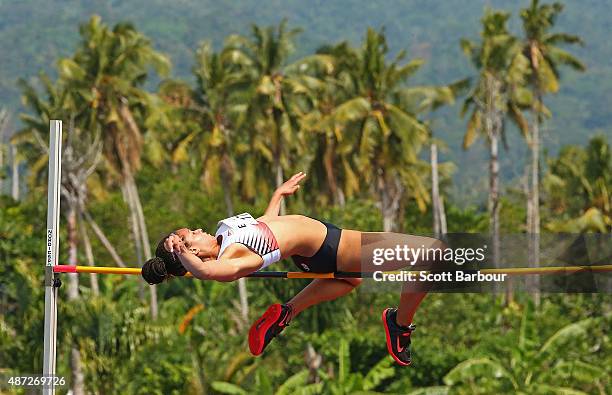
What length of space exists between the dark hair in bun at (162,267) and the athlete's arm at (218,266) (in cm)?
39

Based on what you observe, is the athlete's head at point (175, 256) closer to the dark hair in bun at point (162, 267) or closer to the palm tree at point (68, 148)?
the dark hair in bun at point (162, 267)

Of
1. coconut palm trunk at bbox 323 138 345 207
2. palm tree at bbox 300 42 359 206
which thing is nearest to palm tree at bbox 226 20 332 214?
palm tree at bbox 300 42 359 206

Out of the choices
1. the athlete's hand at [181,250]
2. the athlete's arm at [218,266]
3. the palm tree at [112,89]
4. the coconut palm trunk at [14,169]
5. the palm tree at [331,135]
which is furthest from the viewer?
the coconut palm trunk at [14,169]

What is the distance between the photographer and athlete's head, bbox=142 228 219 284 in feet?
25.5

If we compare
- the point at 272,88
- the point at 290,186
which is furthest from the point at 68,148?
the point at 290,186

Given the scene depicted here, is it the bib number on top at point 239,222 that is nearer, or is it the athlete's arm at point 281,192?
the bib number on top at point 239,222

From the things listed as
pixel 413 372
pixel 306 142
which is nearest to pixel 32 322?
pixel 413 372

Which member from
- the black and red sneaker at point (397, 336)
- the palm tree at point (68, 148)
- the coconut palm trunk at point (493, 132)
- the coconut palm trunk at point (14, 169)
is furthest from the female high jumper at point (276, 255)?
the coconut palm trunk at point (14, 169)

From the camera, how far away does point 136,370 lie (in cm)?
3366

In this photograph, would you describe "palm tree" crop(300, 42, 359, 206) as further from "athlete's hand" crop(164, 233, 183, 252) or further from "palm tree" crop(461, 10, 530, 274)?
"athlete's hand" crop(164, 233, 183, 252)

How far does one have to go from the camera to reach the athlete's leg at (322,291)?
872cm

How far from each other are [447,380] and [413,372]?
24.3 ft

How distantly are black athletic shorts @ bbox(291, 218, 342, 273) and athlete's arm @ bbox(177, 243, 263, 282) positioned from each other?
762mm

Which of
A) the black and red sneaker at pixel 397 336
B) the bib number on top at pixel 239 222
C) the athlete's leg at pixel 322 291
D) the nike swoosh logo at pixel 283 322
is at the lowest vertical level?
the black and red sneaker at pixel 397 336
